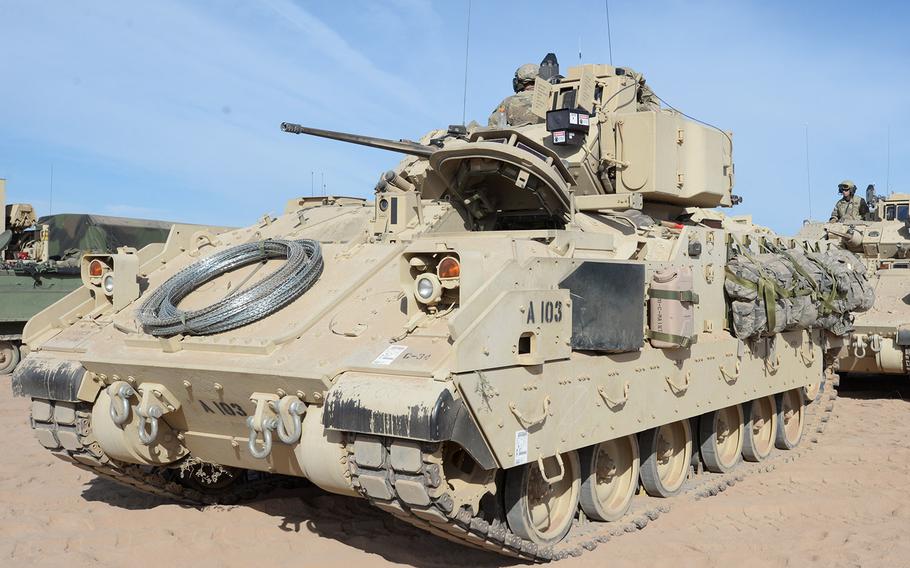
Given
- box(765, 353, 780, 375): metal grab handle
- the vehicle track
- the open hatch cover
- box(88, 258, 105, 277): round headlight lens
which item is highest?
the open hatch cover

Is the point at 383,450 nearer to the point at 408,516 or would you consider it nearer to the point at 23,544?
the point at 408,516

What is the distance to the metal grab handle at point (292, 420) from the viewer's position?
5.59m

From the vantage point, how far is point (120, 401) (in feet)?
21.0

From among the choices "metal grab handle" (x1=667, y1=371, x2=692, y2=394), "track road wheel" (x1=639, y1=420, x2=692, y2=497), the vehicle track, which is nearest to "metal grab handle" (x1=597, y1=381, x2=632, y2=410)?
"metal grab handle" (x1=667, y1=371, x2=692, y2=394)

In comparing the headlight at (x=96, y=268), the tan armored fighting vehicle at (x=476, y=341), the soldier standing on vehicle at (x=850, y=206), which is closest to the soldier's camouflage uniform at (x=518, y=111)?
the tan armored fighting vehicle at (x=476, y=341)

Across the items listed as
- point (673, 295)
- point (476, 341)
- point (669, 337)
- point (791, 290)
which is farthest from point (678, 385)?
point (476, 341)

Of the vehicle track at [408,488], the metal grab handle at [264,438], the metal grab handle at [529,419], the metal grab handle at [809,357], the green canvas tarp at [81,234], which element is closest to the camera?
the vehicle track at [408,488]

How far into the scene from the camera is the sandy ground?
647 cm

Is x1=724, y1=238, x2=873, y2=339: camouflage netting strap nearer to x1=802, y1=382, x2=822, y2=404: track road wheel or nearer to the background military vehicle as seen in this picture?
x1=802, y1=382, x2=822, y2=404: track road wheel

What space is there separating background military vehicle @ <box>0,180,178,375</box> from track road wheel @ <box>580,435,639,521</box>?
43.8 ft

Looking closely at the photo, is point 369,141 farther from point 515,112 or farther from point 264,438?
point 264,438

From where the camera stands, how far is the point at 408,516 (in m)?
5.45

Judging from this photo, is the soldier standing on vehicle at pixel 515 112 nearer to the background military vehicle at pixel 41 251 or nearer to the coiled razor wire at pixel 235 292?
the coiled razor wire at pixel 235 292

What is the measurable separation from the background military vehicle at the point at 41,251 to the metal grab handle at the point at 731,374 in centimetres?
1356
